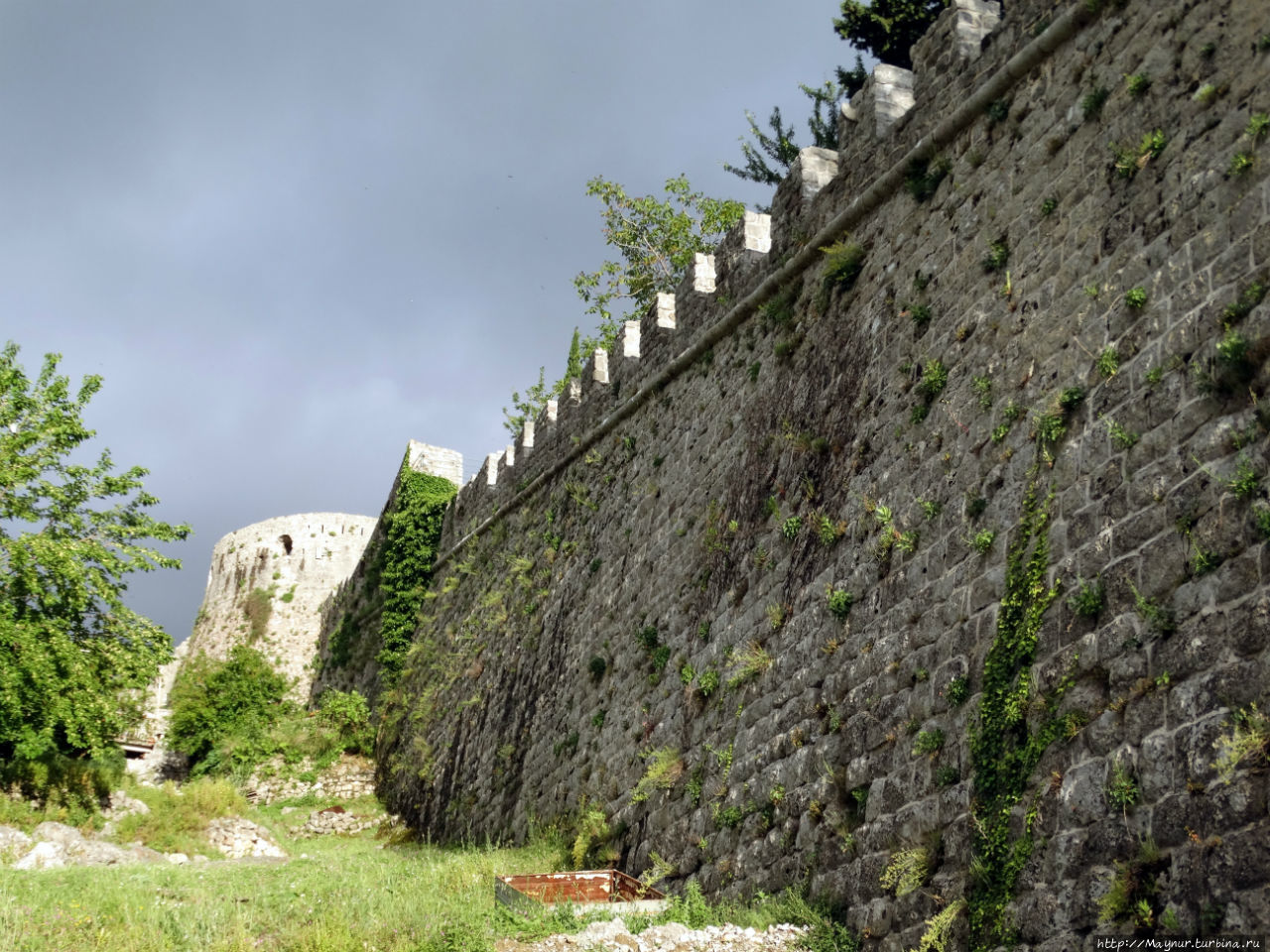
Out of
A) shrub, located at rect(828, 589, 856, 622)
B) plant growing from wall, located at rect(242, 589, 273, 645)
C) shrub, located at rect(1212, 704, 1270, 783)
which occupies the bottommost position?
shrub, located at rect(1212, 704, 1270, 783)

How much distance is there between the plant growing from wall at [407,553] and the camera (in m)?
19.5

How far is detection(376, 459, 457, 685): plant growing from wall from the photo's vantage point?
19.5 metres

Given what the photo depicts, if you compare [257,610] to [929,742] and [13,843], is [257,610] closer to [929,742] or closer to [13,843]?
[13,843]

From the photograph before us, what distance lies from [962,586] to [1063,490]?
80 cm

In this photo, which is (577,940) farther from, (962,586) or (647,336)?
(647,336)

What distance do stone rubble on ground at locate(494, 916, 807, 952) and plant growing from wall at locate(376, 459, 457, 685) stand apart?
1296 centimetres

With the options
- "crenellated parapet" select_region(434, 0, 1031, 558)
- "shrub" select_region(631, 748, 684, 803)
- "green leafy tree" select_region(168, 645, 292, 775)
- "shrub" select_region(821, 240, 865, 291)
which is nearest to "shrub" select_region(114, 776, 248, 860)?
"green leafy tree" select_region(168, 645, 292, 775)

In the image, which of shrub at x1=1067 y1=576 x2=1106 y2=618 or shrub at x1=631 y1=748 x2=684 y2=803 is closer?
shrub at x1=1067 y1=576 x2=1106 y2=618

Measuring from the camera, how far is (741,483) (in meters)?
9.71

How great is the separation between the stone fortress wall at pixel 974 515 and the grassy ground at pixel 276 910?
1.19 metres

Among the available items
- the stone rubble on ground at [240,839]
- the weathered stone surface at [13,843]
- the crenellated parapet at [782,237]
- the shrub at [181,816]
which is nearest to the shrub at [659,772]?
the crenellated parapet at [782,237]

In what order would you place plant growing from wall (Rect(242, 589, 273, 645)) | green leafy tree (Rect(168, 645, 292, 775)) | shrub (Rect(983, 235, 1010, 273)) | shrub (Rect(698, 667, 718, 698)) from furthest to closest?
plant growing from wall (Rect(242, 589, 273, 645)) < green leafy tree (Rect(168, 645, 292, 775)) < shrub (Rect(698, 667, 718, 698)) < shrub (Rect(983, 235, 1010, 273))

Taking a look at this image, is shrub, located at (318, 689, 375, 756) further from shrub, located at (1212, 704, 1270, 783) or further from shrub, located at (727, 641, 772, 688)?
shrub, located at (1212, 704, 1270, 783)

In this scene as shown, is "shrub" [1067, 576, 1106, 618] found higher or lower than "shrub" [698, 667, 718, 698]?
higher
